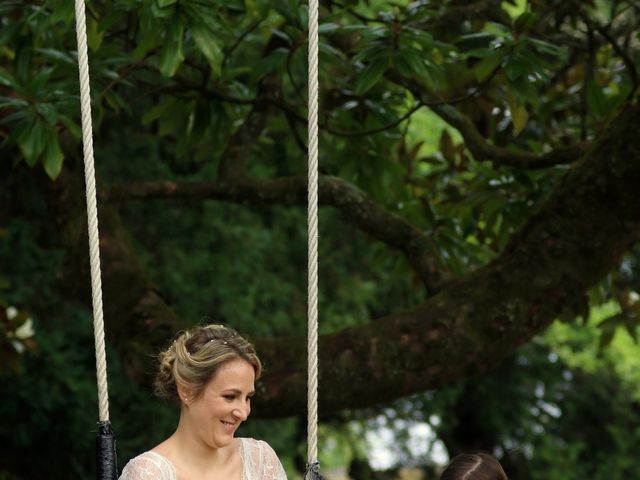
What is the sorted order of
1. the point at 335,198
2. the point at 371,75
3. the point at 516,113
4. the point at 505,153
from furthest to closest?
the point at 335,198 < the point at 505,153 < the point at 516,113 < the point at 371,75

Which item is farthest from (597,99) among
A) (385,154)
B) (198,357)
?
(198,357)

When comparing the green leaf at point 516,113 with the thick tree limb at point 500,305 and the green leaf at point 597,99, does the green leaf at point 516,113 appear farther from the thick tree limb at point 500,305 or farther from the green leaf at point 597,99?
the green leaf at point 597,99

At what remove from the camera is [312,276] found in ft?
8.35

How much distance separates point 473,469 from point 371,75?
1977mm

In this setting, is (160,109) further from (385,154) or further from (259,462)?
(259,462)

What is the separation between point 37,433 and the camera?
25.3ft

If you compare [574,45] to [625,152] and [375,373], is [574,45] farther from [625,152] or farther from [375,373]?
[375,373]

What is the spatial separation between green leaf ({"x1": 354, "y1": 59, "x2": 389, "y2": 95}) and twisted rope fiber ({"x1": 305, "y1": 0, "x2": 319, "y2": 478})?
5.35ft

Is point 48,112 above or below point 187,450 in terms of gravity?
above

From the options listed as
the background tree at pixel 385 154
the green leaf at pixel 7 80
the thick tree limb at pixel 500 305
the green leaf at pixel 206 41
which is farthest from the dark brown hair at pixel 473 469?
the green leaf at pixel 7 80

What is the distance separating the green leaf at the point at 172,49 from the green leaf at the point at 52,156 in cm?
54

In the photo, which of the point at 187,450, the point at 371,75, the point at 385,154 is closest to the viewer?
the point at 187,450

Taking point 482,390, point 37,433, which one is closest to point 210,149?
point 37,433

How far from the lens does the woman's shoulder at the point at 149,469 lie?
103 inches
